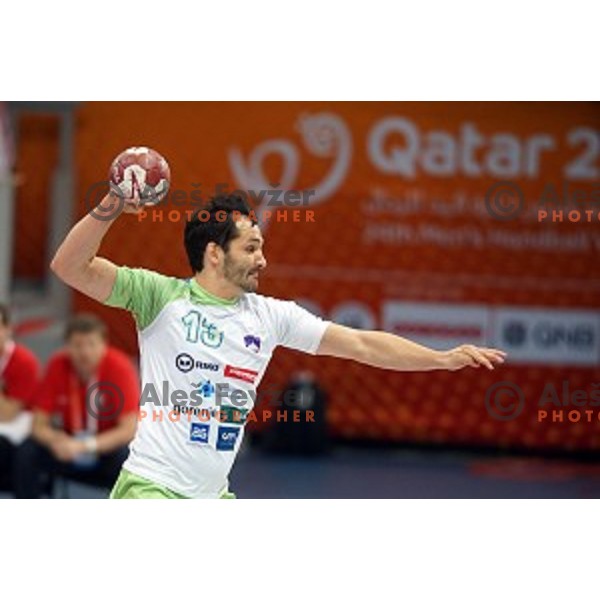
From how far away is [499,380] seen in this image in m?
12.5

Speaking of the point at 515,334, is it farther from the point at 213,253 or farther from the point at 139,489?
the point at 139,489

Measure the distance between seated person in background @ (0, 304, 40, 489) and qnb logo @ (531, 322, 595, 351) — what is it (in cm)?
540

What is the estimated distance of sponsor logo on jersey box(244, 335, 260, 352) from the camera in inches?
244

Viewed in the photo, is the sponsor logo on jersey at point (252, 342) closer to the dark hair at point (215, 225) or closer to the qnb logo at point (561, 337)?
the dark hair at point (215, 225)

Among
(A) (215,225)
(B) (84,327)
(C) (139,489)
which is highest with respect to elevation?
(A) (215,225)

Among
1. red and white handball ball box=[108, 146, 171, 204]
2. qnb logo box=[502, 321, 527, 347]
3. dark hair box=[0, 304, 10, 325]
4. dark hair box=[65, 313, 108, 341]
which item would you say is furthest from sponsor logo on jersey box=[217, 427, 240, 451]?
qnb logo box=[502, 321, 527, 347]

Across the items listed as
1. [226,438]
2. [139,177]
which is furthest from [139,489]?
[139,177]

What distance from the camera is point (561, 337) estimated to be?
40.4ft

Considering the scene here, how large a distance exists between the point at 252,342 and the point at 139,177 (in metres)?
0.90

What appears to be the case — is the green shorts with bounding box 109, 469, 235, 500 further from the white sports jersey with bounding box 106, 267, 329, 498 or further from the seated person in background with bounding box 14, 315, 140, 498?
the seated person in background with bounding box 14, 315, 140, 498

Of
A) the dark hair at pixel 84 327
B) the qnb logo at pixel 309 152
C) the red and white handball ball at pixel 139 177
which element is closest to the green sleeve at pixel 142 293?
the red and white handball ball at pixel 139 177

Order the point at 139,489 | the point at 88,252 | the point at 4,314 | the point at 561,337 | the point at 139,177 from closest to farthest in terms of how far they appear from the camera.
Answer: the point at 88,252 → the point at 139,489 → the point at 139,177 → the point at 4,314 → the point at 561,337

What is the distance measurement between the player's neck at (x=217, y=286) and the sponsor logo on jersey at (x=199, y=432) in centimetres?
59

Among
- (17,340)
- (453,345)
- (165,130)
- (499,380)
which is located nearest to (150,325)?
(17,340)
